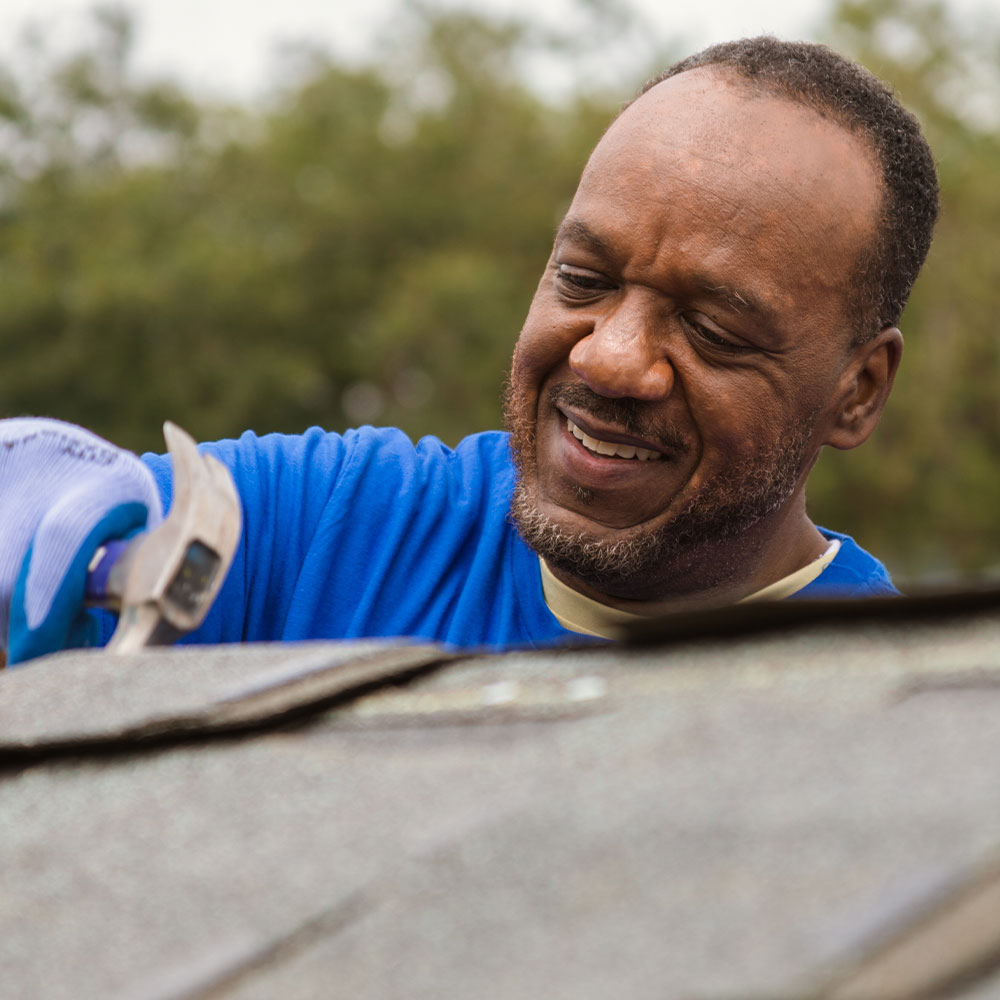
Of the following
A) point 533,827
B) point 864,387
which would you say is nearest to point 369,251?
point 864,387

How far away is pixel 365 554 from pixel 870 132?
1179mm

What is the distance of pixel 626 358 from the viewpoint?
7.24ft

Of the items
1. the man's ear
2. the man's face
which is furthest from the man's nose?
the man's ear

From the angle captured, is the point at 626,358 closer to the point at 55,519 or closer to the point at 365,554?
the point at 365,554

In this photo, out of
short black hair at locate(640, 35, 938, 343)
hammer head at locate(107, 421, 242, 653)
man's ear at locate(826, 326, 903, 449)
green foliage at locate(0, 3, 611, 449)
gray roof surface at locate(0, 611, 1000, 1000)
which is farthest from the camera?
green foliage at locate(0, 3, 611, 449)

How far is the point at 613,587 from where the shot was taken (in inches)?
93.2

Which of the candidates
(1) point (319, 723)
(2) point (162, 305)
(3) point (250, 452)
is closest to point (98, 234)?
(2) point (162, 305)

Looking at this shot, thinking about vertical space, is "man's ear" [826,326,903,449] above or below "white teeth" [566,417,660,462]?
above

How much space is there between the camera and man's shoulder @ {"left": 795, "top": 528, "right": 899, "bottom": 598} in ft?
8.14

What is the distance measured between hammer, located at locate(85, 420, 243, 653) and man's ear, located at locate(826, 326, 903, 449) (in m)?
1.45

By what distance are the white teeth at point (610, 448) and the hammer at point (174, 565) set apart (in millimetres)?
943

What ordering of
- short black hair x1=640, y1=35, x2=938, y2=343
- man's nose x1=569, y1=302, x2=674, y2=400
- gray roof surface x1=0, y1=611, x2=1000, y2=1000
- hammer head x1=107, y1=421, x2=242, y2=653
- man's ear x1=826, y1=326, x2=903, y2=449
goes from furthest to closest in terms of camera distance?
man's ear x1=826, y1=326, x2=903, y2=449, short black hair x1=640, y1=35, x2=938, y2=343, man's nose x1=569, y1=302, x2=674, y2=400, hammer head x1=107, y1=421, x2=242, y2=653, gray roof surface x1=0, y1=611, x2=1000, y2=1000

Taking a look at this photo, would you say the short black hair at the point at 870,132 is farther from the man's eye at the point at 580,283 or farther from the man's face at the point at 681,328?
the man's eye at the point at 580,283

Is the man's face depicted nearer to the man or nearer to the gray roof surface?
the man
